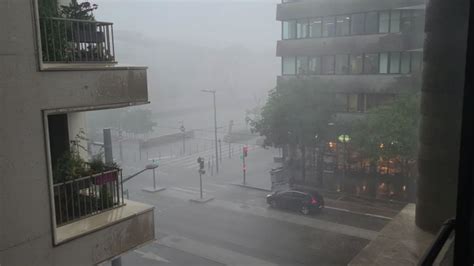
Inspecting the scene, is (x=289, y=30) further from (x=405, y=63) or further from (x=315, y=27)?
(x=405, y=63)

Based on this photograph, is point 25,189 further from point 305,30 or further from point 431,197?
point 305,30

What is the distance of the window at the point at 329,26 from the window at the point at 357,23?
131cm

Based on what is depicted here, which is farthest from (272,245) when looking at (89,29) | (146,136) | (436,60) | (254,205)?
(146,136)

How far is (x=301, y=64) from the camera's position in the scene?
30203mm

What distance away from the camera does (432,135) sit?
8.53 meters

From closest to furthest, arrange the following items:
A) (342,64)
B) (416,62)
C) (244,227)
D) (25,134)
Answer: (25,134), (244,227), (416,62), (342,64)

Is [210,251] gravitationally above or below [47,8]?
below

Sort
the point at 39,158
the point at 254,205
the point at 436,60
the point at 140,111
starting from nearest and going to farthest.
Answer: the point at 39,158 < the point at 436,60 < the point at 254,205 < the point at 140,111

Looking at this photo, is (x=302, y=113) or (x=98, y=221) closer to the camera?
(x=98, y=221)

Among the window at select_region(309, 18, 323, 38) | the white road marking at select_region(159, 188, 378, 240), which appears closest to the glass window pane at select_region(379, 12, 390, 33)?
the window at select_region(309, 18, 323, 38)

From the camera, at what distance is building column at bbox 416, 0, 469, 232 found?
24.6 feet

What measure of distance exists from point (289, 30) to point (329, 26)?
321 cm

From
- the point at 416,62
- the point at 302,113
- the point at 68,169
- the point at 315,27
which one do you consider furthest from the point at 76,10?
the point at 315,27

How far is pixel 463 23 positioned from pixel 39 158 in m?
6.77
